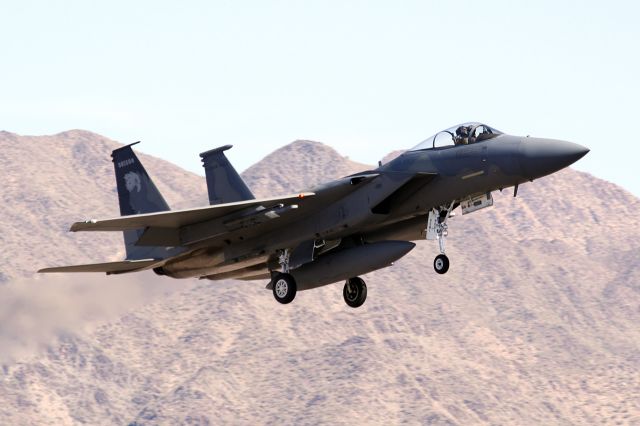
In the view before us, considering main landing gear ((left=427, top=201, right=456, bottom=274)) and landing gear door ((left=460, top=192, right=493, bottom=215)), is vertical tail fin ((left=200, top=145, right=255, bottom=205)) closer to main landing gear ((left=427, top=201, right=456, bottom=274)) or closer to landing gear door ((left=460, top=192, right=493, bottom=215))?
main landing gear ((left=427, top=201, right=456, bottom=274))

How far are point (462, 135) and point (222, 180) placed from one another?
25.6ft

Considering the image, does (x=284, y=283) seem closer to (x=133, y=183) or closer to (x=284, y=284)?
(x=284, y=284)

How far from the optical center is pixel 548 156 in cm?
2786

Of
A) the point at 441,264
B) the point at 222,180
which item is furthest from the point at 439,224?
the point at 222,180

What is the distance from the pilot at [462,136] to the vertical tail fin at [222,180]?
274 inches

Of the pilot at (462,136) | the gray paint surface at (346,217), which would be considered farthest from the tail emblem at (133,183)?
the pilot at (462,136)

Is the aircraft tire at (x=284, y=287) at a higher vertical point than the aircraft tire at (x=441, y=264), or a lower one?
lower

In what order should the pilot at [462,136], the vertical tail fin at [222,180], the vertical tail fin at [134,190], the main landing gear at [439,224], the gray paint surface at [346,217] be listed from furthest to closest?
the vertical tail fin at [134,190]
the vertical tail fin at [222,180]
the main landing gear at [439,224]
the pilot at [462,136]
the gray paint surface at [346,217]

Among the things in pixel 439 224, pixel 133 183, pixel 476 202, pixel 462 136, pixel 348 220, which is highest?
pixel 462 136

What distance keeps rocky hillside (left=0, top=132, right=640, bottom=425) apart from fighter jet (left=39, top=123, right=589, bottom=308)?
12195 cm

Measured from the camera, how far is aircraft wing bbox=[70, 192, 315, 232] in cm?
2948

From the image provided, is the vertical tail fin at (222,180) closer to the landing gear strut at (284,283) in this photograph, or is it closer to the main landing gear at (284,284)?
the main landing gear at (284,284)

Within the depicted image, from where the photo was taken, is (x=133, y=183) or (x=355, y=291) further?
(x=133, y=183)

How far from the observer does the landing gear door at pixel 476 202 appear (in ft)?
95.6
